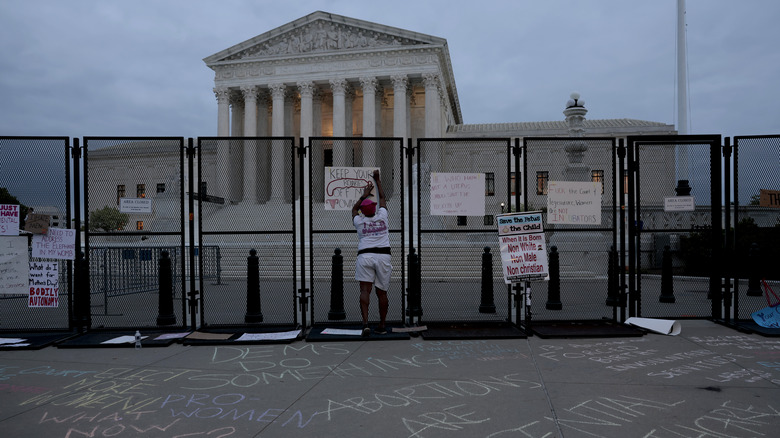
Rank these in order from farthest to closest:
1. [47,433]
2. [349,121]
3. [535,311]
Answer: [349,121] → [535,311] → [47,433]

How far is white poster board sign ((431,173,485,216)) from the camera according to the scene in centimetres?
827

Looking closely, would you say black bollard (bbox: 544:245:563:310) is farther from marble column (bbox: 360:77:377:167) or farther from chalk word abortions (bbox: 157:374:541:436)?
marble column (bbox: 360:77:377:167)

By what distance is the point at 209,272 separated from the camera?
1612 centimetres

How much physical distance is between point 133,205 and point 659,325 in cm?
830

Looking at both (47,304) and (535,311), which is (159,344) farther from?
(535,311)

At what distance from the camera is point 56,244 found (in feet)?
26.0

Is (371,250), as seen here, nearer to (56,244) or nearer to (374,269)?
(374,269)

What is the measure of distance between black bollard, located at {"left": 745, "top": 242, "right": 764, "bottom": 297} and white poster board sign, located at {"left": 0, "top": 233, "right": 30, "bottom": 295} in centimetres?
1451

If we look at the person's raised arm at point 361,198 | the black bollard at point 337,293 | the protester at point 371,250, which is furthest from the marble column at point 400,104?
the protester at point 371,250

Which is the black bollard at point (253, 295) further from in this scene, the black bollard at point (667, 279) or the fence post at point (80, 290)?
the black bollard at point (667, 279)

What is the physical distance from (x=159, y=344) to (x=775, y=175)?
9869 millimetres

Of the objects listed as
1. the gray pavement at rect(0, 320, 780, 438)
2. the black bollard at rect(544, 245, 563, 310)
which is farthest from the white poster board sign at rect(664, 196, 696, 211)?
the black bollard at rect(544, 245, 563, 310)

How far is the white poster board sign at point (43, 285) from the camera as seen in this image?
787cm

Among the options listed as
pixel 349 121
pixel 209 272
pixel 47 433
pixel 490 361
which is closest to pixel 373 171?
pixel 490 361
